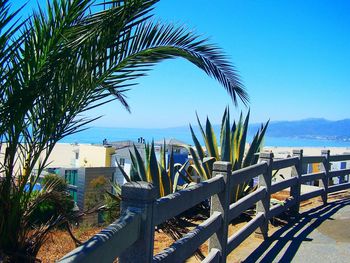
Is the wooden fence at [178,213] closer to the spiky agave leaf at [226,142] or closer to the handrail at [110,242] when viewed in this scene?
the handrail at [110,242]

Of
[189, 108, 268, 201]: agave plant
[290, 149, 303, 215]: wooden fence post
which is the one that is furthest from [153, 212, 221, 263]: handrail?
[290, 149, 303, 215]: wooden fence post

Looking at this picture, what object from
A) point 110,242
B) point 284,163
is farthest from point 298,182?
point 110,242

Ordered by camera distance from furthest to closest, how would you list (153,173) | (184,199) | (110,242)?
(153,173), (184,199), (110,242)

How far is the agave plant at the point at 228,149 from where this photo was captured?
7.27 m

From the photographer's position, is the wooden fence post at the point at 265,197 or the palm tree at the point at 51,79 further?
the wooden fence post at the point at 265,197

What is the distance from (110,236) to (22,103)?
188 cm

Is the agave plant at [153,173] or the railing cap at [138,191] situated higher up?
the railing cap at [138,191]

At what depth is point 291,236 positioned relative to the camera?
592cm

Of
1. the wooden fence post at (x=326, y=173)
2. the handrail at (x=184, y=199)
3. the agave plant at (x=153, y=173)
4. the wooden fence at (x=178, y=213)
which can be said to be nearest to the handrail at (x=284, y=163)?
the wooden fence at (x=178, y=213)

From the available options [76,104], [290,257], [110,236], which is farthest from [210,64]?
[110,236]

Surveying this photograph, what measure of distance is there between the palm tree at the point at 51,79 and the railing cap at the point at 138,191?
1.50 m

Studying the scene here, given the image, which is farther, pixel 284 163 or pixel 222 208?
pixel 284 163

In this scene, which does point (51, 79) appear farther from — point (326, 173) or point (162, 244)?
point (326, 173)

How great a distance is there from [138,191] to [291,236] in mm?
4328
